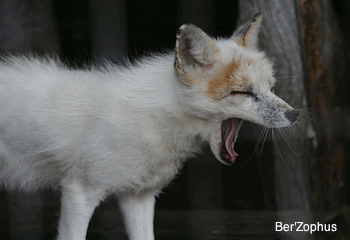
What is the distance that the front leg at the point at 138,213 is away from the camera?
3.26 m

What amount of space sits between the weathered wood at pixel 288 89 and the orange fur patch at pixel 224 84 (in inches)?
42.4

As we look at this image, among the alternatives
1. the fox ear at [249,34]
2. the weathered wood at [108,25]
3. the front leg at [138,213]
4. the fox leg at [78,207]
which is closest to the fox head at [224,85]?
the fox ear at [249,34]

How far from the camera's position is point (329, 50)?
12.9 feet

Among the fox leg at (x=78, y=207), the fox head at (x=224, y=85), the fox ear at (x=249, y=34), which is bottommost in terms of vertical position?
the fox leg at (x=78, y=207)

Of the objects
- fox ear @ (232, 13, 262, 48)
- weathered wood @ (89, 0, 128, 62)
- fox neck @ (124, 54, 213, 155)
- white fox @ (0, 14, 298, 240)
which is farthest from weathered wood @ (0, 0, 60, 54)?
fox ear @ (232, 13, 262, 48)

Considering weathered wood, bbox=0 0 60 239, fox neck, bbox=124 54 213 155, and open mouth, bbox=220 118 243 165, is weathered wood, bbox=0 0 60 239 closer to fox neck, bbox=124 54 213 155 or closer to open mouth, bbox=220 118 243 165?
fox neck, bbox=124 54 213 155

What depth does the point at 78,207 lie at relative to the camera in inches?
115

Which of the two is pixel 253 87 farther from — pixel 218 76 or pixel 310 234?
pixel 310 234

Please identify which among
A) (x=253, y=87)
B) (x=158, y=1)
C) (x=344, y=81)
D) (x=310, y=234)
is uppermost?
(x=158, y=1)

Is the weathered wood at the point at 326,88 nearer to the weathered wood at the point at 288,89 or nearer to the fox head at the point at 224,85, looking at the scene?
the weathered wood at the point at 288,89

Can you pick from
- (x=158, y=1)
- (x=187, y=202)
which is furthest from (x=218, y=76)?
(x=187, y=202)

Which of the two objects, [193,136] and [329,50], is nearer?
[193,136]

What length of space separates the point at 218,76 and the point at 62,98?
105 centimetres

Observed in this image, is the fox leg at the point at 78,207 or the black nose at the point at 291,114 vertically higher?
the black nose at the point at 291,114
